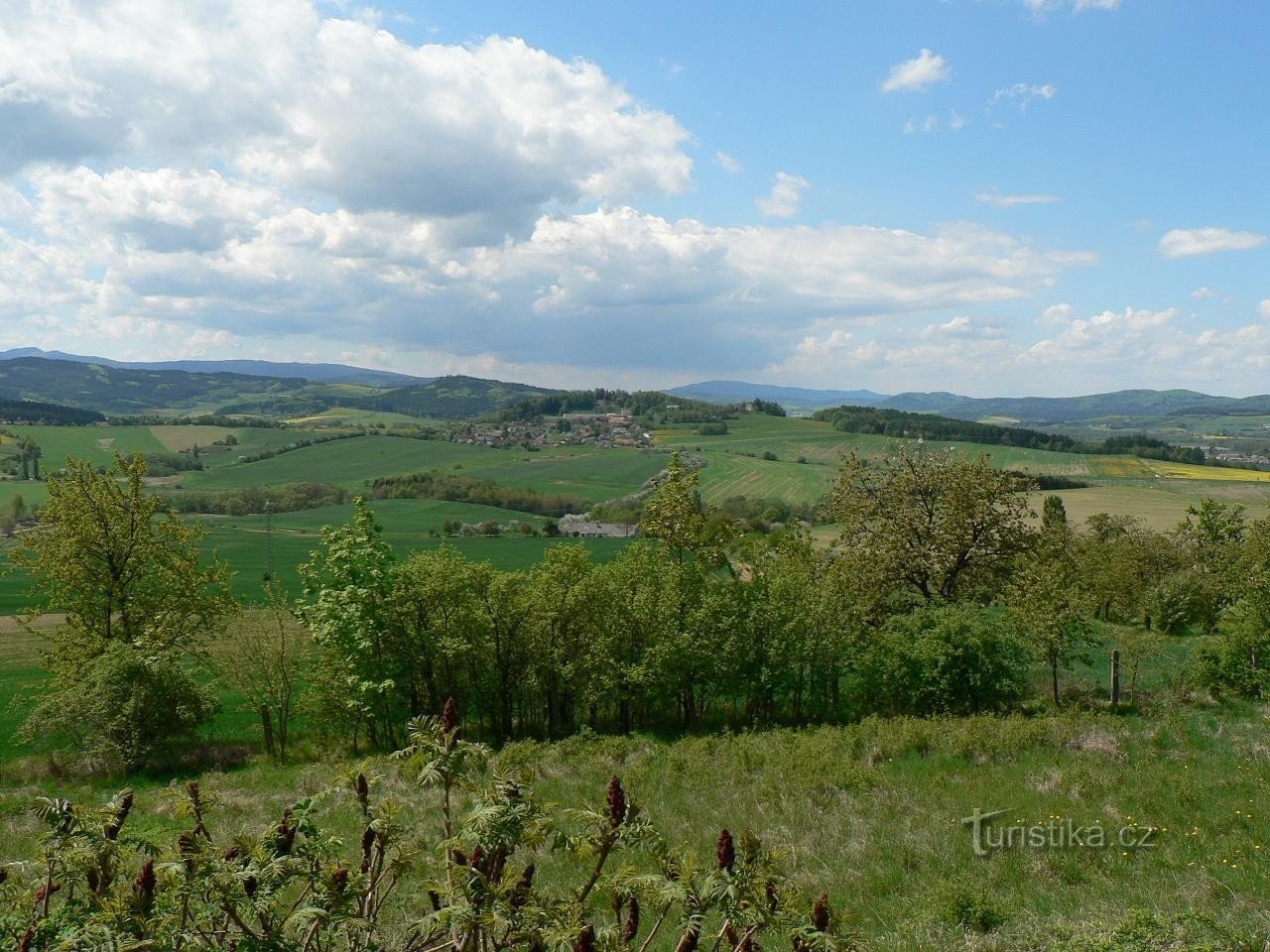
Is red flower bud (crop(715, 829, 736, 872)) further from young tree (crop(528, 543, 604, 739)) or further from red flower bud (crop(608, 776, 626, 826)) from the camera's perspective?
young tree (crop(528, 543, 604, 739))

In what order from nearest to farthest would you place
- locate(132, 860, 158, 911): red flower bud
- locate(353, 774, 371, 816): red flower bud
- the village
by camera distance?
locate(132, 860, 158, 911): red flower bud → locate(353, 774, 371, 816): red flower bud → the village

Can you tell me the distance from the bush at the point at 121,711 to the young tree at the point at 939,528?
21471 millimetres

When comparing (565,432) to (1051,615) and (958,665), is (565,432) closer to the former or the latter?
(958,665)

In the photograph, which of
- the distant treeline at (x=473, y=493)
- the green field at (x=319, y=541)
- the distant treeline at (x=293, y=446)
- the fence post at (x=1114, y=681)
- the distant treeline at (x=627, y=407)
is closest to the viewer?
the fence post at (x=1114, y=681)

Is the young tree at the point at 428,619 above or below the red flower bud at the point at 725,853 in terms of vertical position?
below

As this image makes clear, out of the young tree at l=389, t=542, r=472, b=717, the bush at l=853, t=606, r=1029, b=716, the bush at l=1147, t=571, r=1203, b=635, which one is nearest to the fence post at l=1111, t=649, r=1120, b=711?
the bush at l=853, t=606, r=1029, b=716

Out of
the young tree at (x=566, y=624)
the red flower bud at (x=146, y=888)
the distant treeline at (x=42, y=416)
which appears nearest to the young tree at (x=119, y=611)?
the young tree at (x=566, y=624)

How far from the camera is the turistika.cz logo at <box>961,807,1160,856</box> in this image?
10867mm

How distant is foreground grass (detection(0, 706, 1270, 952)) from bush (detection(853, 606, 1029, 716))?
2.12m

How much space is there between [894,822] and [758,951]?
32.9ft

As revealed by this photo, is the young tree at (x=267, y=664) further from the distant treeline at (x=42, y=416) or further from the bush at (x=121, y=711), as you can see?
the distant treeline at (x=42, y=416)

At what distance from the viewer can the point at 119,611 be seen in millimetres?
23000

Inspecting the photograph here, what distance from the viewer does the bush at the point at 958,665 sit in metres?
20.5

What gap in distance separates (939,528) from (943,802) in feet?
47.9
